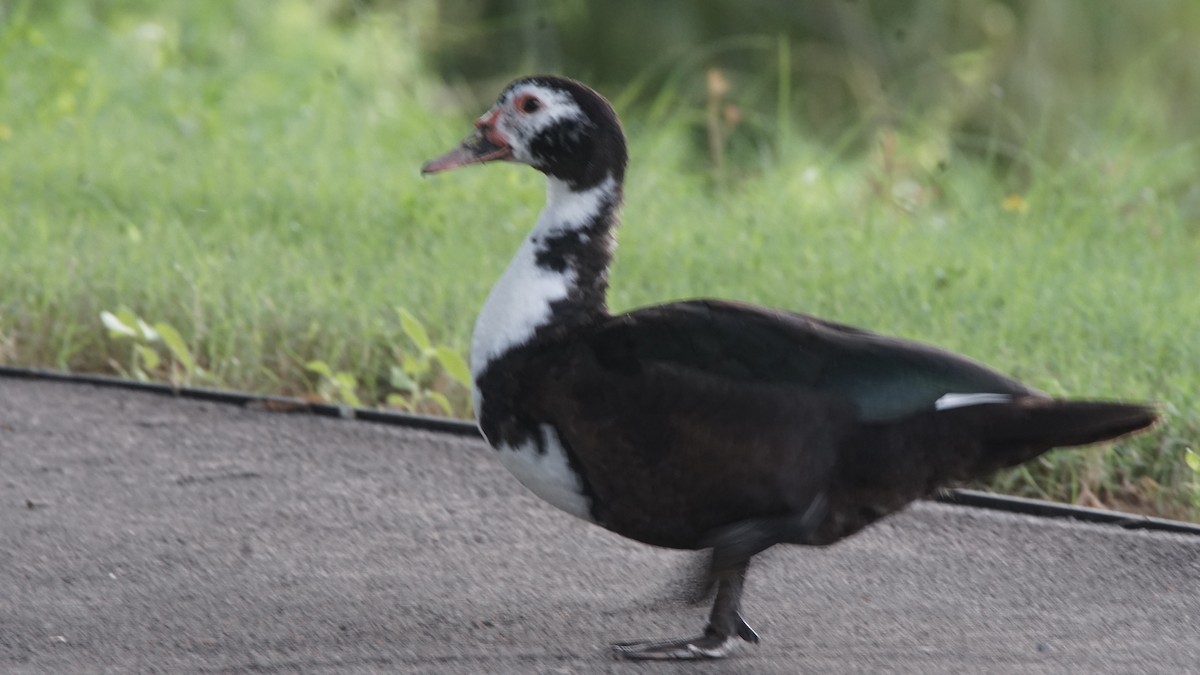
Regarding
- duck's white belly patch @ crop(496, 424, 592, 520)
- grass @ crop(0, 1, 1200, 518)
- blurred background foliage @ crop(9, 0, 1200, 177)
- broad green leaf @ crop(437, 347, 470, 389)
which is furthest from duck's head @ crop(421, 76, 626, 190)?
blurred background foliage @ crop(9, 0, 1200, 177)

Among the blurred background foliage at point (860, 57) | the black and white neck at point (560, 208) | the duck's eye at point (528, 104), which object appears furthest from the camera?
the blurred background foliage at point (860, 57)

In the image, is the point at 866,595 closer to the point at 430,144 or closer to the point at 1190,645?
the point at 1190,645

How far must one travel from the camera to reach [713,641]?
3391 mm

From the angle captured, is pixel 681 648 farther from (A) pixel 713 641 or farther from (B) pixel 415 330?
(B) pixel 415 330

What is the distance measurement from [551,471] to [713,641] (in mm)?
442

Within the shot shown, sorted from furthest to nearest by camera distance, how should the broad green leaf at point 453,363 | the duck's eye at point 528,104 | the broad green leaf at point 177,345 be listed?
the broad green leaf at point 177,345 < the broad green leaf at point 453,363 < the duck's eye at point 528,104

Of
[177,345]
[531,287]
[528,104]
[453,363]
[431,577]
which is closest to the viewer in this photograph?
[531,287]

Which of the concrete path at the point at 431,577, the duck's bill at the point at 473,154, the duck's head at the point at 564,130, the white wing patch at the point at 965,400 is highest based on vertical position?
the duck's head at the point at 564,130

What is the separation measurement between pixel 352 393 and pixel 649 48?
450cm

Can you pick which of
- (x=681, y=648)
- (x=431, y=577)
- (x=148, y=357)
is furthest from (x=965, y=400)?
(x=148, y=357)

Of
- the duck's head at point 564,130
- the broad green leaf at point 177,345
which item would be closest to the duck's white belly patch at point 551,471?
the duck's head at point 564,130

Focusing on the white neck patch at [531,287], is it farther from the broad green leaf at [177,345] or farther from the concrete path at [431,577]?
the broad green leaf at [177,345]

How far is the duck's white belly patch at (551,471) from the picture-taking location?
130 inches

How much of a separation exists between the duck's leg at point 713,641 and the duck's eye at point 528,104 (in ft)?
3.15
